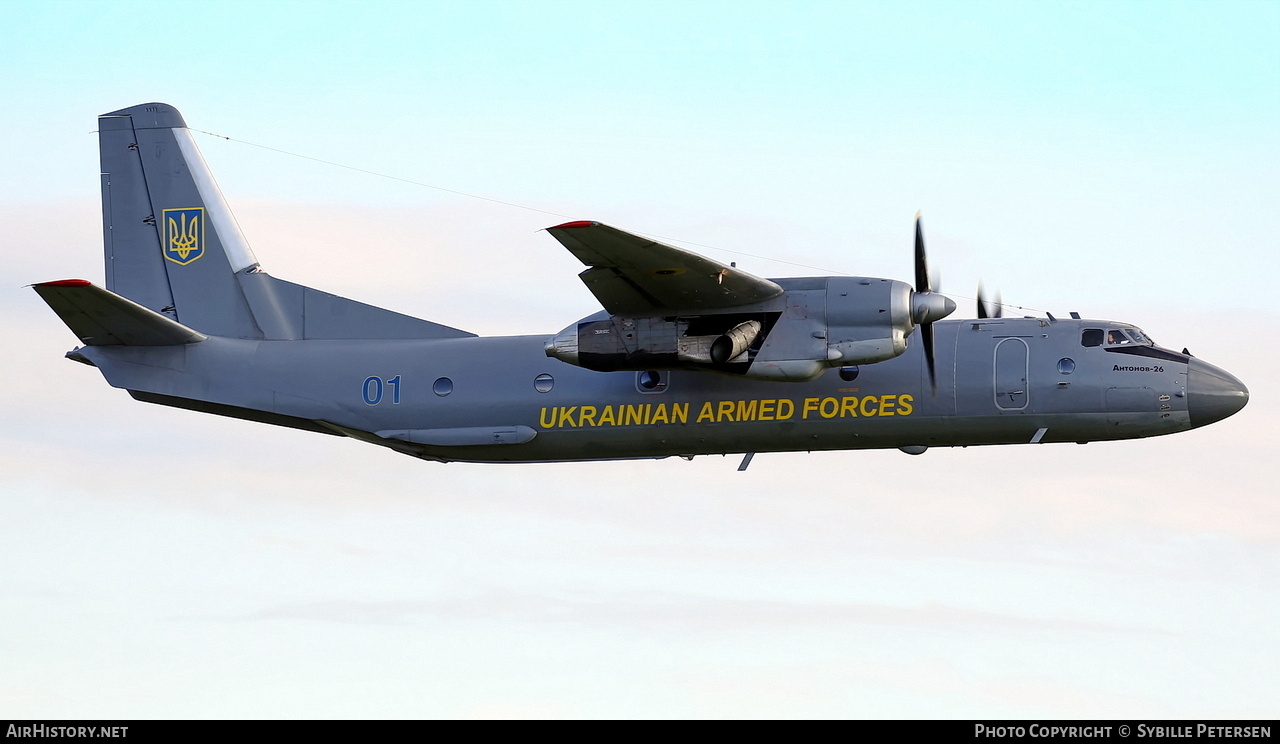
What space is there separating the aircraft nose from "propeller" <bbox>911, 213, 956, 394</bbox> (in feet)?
12.8

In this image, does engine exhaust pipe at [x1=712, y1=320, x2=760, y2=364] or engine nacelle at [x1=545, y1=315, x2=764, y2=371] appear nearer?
engine exhaust pipe at [x1=712, y1=320, x2=760, y2=364]

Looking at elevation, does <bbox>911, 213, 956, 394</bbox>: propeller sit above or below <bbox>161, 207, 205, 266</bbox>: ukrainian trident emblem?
below

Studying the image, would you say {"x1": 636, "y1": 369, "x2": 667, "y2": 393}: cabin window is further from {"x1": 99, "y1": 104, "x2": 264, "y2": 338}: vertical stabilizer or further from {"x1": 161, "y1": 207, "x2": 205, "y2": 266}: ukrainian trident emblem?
{"x1": 161, "y1": 207, "x2": 205, "y2": 266}: ukrainian trident emblem

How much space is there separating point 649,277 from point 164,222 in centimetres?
1126

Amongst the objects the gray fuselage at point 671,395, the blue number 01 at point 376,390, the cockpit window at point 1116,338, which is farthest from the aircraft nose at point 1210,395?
the blue number 01 at point 376,390

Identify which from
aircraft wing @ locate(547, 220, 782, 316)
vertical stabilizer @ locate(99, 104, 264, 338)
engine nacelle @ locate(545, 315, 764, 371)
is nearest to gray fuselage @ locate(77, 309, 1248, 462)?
engine nacelle @ locate(545, 315, 764, 371)

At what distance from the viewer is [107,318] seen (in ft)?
83.7

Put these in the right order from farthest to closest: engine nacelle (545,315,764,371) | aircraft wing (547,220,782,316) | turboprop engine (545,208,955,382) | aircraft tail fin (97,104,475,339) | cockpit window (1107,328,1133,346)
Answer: aircraft tail fin (97,104,475,339) → cockpit window (1107,328,1133,346) → engine nacelle (545,315,764,371) → turboprop engine (545,208,955,382) → aircraft wing (547,220,782,316)

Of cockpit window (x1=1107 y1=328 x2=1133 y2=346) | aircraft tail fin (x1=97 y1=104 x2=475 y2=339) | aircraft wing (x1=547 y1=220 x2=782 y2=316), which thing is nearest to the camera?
aircraft wing (x1=547 y1=220 x2=782 y2=316)

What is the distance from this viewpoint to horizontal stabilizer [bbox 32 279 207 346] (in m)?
24.2

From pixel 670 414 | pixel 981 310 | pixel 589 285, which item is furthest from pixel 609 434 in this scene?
pixel 981 310

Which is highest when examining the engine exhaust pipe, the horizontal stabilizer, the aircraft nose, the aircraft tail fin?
the aircraft tail fin
